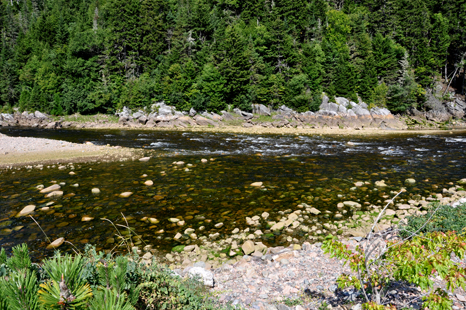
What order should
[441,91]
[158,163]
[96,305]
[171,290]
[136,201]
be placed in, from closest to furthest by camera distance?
[96,305] → [171,290] → [136,201] → [158,163] → [441,91]

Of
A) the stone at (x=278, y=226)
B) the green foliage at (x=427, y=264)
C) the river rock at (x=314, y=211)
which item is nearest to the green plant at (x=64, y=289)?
the green foliage at (x=427, y=264)

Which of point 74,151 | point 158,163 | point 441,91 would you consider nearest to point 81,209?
point 158,163

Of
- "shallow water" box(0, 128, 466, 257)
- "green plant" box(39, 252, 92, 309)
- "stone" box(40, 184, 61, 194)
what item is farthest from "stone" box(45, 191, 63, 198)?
"green plant" box(39, 252, 92, 309)

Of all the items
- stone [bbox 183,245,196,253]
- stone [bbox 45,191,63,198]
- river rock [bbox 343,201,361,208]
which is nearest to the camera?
stone [bbox 183,245,196,253]

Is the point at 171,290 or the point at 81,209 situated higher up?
the point at 171,290

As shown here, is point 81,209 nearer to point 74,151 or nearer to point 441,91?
point 74,151

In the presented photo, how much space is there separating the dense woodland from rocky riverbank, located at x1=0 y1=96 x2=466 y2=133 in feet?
6.98

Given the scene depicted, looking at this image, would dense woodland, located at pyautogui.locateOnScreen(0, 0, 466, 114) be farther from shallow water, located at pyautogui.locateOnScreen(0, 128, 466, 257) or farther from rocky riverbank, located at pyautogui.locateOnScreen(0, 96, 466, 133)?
shallow water, located at pyautogui.locateOnScreen(0, 128, 466, 257)

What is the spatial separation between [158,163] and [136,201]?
21.9ft

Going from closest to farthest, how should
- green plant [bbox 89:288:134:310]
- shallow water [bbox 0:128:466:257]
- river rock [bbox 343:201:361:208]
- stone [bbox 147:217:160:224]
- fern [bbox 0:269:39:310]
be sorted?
fern [bbox 0:269:39:310] < green plant [bbox 89:288:134:310] < shallow water [bbox 0:128:466:257] < stone [bbox 147:217:160:224] < river rock [bbox 343:201:361:208]

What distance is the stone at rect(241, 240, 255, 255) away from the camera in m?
6.62

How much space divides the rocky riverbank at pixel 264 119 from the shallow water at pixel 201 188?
22.0m

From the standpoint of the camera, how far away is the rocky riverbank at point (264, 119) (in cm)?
4153

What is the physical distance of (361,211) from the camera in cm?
906
